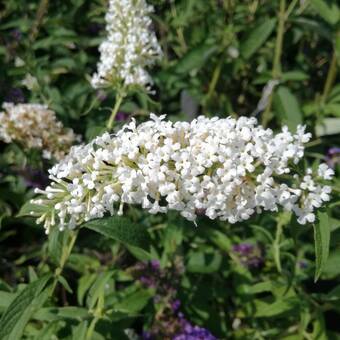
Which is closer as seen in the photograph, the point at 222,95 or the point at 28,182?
the point at 28,182

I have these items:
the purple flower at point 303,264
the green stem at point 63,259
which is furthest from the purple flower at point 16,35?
the purple flower at point 303,264

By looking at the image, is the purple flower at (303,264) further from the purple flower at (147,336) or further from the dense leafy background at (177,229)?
the purple flower at (147,336)

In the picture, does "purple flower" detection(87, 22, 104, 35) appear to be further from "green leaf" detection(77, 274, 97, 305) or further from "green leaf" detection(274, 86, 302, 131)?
"green leaf" detection(77, 274, 97, 305)

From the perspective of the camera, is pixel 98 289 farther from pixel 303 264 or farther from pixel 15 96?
pixel 15 96

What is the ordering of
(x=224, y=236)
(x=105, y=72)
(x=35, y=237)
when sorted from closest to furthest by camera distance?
(x=105, y=72) < (x=224, y=236) < (x=35, y=237)

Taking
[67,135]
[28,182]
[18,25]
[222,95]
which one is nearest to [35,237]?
[28,182]

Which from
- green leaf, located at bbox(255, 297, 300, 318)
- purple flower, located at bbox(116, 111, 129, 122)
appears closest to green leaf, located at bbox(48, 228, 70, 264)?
green leaf, located at bbox(255, 297, 300, 318)

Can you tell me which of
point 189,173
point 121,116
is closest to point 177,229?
point 121,116

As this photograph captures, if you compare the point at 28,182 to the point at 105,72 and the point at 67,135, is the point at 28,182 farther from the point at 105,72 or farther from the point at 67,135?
the point at 105,72
